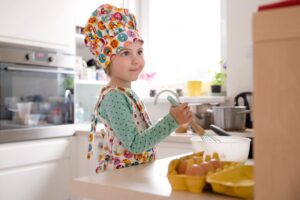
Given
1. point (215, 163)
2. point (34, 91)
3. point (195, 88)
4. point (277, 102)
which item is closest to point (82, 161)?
point (34, 91)

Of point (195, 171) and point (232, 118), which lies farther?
point (232, 118)

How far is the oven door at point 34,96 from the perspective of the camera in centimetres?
218

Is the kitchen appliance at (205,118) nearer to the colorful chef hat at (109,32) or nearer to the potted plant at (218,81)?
the potted plant at (218,81)

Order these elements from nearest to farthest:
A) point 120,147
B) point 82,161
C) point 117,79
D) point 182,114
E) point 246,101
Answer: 1. point 182,114
2. point 120,147
3. point 117,79
4. point 246,101
5. point 82,161

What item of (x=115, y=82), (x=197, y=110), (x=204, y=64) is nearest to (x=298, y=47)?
(x=115, y=82)

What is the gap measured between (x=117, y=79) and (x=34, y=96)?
1.23 m

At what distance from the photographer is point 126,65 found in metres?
1.27

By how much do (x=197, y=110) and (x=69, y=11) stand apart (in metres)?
1.11

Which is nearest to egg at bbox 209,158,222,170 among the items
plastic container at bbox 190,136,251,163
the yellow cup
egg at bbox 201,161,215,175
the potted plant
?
egg at bbox 201,161,215,175

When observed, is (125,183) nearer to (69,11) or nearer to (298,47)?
(298,47)

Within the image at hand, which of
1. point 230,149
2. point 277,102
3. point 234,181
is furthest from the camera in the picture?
point 230,149

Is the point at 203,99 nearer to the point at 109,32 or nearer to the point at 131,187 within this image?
the point at 109,32

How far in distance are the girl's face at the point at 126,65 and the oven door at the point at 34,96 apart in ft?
3.69

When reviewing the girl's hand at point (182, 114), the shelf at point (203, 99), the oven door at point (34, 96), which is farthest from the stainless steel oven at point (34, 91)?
the girl's hand at point (182, 114)
